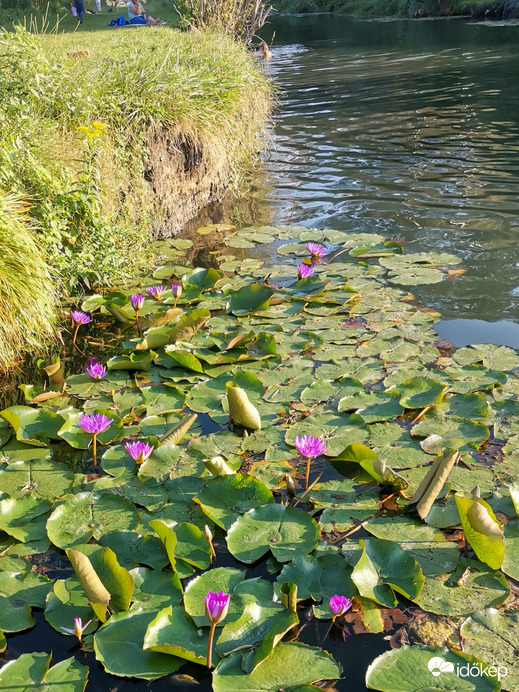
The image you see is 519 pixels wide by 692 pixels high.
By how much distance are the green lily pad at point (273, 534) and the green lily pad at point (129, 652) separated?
378 millimetres

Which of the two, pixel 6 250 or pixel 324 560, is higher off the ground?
pixel 6 250

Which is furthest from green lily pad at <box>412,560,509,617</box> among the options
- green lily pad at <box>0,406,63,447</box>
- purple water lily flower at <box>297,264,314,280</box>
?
purple water lily flower at <box>297,264,314,280</box>

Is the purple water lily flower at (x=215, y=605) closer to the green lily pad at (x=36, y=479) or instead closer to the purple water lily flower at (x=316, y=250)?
the green lily pad at (x=36, y=479)

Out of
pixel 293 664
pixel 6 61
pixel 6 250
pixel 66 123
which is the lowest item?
pixel 293 664

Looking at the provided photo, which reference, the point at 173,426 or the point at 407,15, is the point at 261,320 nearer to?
the point at 173,426

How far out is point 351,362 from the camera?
3180mm

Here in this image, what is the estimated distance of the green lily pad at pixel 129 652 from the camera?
164 cm

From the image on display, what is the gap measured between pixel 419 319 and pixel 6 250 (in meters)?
2.29

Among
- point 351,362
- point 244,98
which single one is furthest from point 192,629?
point 244,98

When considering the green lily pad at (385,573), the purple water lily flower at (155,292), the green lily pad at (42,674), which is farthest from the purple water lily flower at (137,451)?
the purple water lily flower at (155,292)

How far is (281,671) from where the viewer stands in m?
1.60

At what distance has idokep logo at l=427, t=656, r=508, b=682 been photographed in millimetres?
1573

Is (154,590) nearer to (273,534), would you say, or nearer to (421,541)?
(273,534)

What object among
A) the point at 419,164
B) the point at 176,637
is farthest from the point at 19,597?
Answer: the point at 419,164
